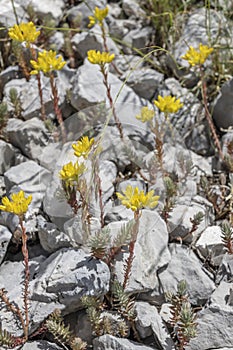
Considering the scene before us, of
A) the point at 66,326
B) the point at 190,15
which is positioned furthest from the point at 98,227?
the point at 190,15

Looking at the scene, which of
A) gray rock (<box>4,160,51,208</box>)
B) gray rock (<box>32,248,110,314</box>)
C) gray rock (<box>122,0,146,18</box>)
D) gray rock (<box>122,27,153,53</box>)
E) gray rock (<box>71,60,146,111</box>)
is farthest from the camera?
gray rock (<box>122,0,146,18</box>)

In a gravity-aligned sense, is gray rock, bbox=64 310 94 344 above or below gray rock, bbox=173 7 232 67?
below

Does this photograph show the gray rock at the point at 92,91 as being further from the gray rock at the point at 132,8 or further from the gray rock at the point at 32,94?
the gray rock at the point at 132,8

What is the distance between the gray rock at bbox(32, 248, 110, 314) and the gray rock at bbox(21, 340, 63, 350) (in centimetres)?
17

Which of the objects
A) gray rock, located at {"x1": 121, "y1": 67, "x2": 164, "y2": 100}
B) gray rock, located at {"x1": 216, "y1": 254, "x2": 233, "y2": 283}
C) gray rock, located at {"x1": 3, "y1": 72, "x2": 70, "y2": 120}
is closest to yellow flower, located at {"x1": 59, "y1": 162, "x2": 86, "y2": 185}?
gray rock, located at {"x1": 216, "y1": 254, "x2": 233, "y2": 283}

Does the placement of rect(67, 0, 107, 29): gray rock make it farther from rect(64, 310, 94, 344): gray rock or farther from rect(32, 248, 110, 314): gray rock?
rect(64, 310, 94, 344): gray rock

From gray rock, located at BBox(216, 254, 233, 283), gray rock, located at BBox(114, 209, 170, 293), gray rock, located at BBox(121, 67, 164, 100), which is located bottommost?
gray rock, located at BBox(216, 254, 233, 283)

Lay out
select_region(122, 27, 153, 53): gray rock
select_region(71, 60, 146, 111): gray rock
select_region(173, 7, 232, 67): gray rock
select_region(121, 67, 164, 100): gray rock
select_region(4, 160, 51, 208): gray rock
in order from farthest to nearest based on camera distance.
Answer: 1. select_region(122, 27, 153, 53): gray rock
2. select_region(173, 7, 232, 67): gray rock
3. select_region(121, 67, 164, 100): gray rock
4. select_region(71, 60, 146, 111): gray rock
5. select_region(4, 160, 51, 208): gray rock

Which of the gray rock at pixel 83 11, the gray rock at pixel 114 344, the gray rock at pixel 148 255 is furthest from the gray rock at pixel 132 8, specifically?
the gray rock at pixel 114 344

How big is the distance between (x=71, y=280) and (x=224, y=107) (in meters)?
1.65

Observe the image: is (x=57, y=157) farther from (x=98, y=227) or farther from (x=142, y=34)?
(x=142, y=34)

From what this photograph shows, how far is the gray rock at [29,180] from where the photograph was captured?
10.0 ft

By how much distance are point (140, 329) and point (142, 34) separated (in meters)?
2.30

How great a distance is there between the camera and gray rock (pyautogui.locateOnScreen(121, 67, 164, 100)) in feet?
12.1
